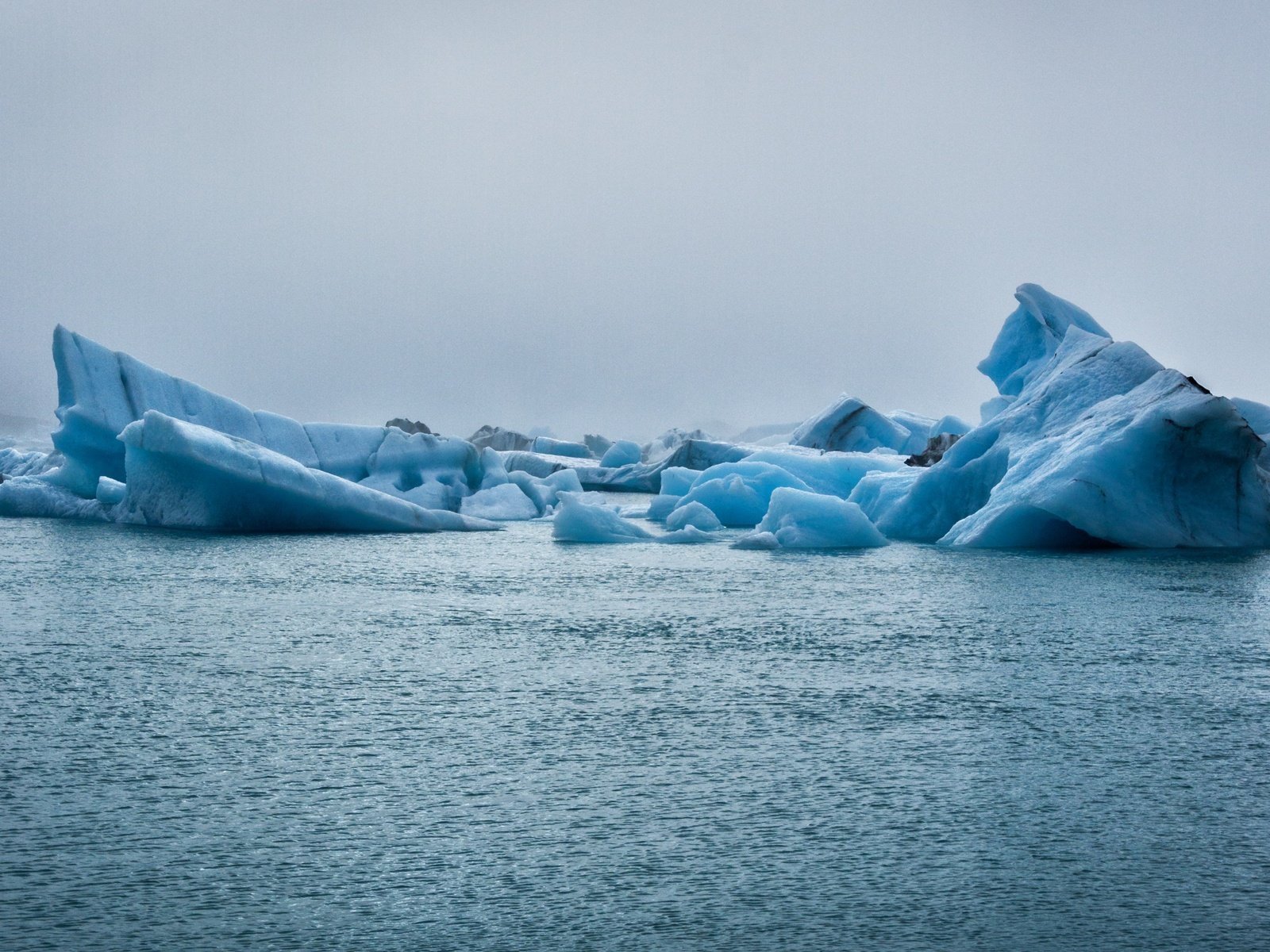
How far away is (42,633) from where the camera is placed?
639 cm

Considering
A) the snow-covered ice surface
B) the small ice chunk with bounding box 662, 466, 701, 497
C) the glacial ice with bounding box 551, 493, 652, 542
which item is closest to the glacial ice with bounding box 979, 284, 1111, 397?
the snow-covered ice surface

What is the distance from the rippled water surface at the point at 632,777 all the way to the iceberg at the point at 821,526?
5225 millimetres

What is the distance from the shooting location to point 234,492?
45.2 feet

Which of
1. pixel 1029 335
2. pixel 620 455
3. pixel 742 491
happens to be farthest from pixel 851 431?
pixel 1029 335

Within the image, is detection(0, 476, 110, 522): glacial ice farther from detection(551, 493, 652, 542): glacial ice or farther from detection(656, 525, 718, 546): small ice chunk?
detection(656, 525, 718, 546): small ice chunk

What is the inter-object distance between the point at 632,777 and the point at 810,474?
1510 centimetres

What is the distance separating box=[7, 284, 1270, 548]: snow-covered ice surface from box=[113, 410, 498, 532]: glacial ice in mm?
25

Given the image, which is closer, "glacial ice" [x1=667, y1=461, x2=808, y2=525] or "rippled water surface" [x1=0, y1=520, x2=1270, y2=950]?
"rippled water surface" [x1=0, y1=520, x2=1270, y2=950]

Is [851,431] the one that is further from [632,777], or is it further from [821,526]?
[632,777]

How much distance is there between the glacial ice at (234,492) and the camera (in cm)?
1309

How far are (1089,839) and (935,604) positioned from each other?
483cm

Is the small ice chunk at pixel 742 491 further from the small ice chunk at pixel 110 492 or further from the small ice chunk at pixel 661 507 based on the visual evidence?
the small ice chunk at pixel 110 492

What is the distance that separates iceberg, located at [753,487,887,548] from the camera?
42.3 feet

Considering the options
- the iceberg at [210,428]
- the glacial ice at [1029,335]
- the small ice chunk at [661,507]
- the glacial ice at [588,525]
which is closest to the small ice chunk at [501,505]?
the iceberg at [210,428]
